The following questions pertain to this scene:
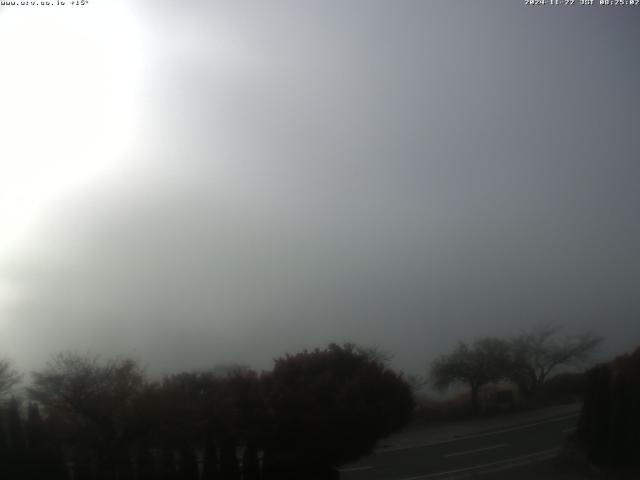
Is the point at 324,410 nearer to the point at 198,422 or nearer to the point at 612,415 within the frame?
the point at 198,422

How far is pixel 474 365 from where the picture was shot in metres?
8.52

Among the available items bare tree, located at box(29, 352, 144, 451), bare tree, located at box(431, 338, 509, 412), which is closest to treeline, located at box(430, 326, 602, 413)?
bare tree, located at box(431, 338, 509, 412)

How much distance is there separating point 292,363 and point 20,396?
10.7ft

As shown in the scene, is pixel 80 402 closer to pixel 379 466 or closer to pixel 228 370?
pixel 228 370

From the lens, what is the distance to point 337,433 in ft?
26.4

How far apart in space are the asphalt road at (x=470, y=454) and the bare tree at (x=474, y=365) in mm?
503

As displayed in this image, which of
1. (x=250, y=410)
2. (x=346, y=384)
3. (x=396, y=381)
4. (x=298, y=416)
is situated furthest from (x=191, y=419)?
(x=396, y=381)

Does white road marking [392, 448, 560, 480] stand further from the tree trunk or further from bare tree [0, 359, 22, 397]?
bare tree [0, 359, 22, 397]

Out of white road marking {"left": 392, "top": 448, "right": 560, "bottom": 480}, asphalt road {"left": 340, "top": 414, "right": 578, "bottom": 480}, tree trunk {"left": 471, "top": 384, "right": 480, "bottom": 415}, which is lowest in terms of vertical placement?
white road marking {"left": 392, "top": 448, "right": 560, "bottom": 480}

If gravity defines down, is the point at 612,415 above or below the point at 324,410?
below

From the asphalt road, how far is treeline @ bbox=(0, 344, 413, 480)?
0.28 metres

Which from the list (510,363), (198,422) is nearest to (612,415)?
(510,363)

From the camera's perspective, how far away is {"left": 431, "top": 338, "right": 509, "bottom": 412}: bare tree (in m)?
8.47

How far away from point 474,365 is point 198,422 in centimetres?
350
